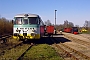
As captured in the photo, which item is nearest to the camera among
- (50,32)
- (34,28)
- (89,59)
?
(89,59)

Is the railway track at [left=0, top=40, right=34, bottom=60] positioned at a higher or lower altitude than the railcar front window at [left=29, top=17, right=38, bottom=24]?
lower

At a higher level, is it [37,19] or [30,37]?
[37,19]

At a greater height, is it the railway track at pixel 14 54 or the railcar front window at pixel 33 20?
the railcar front window at pixel 33 20

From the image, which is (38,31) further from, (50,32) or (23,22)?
(50,32)

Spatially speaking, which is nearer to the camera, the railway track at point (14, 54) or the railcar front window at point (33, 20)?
the railway track at point (14, 54)

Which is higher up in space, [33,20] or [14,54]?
[33,20]

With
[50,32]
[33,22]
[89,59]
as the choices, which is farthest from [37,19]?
[50,32]

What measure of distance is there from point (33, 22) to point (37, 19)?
0.54 metres

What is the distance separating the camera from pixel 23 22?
20.9 meters

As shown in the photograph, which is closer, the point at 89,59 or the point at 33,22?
the point at 89,59

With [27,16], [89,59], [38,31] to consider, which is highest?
[27,16]

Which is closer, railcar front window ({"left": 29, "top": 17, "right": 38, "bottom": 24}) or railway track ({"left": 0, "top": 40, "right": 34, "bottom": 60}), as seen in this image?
railway track ({"left": 0, "top": 40, "right": 34, "bottom": 60})

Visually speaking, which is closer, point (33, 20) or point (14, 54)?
point (14, 54)

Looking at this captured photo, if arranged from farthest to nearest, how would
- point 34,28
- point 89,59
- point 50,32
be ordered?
point 50,32
point 34,28
point 89,59
